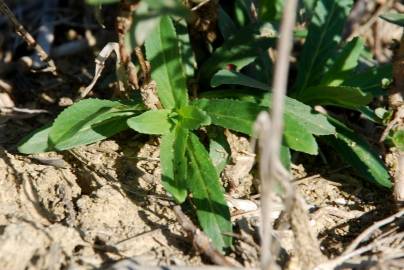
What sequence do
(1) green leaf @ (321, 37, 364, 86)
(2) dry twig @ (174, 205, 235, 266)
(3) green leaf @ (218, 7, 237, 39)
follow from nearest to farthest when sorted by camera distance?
(2) dry twig @ (174, 205, 235, 266), (1) green leaf @ (321, 37, 364, 86), (3) green leaf @ (218, 7, 237, 39)

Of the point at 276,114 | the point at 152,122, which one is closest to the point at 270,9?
the point at 152,122

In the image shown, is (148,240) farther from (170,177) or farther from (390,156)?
(390,156)

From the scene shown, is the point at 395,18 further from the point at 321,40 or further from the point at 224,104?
the point at 224,104

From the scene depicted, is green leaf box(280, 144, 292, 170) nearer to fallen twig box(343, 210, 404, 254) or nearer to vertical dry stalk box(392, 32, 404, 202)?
fallen twig box(343, 210, 404, 254)

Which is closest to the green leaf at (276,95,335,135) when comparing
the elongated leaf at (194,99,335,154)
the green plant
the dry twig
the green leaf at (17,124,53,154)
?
the elongated leaf at (194,99,335,154)

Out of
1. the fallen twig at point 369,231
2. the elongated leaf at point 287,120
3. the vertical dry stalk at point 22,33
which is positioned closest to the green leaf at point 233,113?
the elongated leaf at point 287,120

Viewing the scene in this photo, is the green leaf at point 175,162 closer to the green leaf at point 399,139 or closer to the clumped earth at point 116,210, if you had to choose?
the clumped earth at point 116,210
